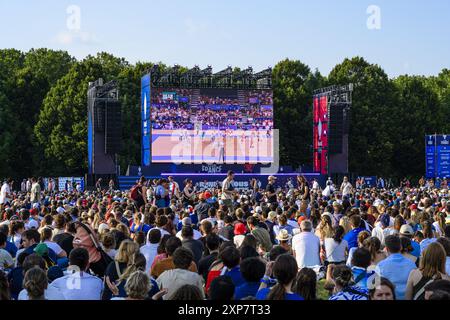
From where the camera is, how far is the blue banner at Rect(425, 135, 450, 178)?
4512cm

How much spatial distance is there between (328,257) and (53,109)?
4943 cm

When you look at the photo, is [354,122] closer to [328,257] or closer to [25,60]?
[25,60]

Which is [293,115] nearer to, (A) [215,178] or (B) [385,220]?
(A) [215,178]

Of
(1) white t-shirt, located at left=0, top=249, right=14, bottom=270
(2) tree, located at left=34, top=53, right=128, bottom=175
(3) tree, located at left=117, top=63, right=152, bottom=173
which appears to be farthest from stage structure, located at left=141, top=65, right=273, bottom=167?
(1) white t-shirt, located at left=0, top=249, right=14, bottom=270

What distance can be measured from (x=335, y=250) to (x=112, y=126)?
32.9 m

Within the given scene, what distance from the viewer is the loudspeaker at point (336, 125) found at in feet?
154

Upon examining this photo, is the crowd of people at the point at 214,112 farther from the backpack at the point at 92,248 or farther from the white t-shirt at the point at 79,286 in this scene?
the white t-shirt at the point at 79,286

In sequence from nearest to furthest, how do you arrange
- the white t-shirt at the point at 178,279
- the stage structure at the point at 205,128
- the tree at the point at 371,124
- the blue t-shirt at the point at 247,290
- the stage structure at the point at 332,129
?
the blue t-shirt at the point at 247,290
the white t-shirt at the point at 178,279
the stage structure at the point at 205,128
the stage structure at the point at 332,129
the tree at the point at 371,124

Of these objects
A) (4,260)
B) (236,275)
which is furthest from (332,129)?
(236,275)

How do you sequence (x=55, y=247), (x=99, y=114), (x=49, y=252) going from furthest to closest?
1. (x=99, y=114)
2. (x=55, y=247)
3. (x=49, y=252)

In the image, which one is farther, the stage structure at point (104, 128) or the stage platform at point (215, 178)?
the stage structure at point (104, 128)

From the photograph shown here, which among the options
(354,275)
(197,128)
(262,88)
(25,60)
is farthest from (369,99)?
(354,275)

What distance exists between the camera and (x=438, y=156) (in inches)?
1796

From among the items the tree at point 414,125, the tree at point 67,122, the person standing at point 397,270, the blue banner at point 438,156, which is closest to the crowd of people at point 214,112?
the blue banner at point 438,156
